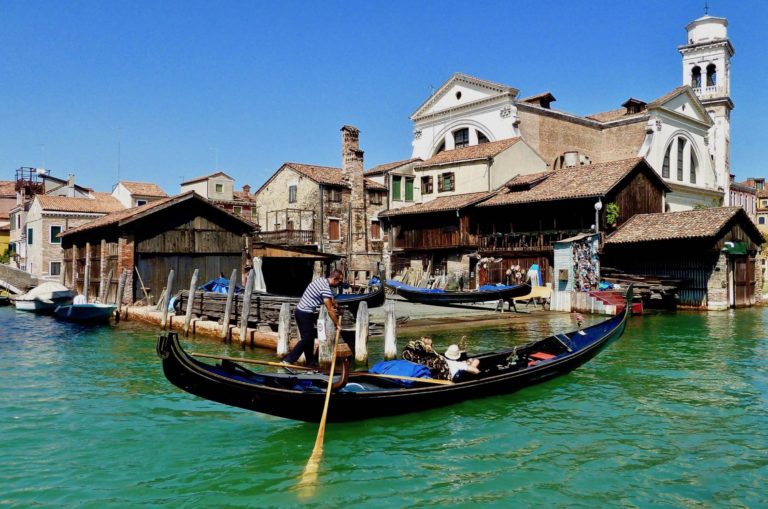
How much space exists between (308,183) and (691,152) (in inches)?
799

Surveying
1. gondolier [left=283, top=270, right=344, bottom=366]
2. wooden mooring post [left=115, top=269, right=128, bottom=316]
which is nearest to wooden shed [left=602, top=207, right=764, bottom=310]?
gondolier [left=283, top=270, right=344, bottom=366]

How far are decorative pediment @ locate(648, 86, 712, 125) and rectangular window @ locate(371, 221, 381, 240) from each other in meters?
14.2

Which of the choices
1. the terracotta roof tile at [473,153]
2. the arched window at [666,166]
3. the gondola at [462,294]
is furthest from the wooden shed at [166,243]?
the arched window at [666,166]

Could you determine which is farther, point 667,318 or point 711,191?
point 711,191

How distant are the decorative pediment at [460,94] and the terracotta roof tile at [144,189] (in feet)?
51.7

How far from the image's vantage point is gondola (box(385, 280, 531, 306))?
19109 millimetres

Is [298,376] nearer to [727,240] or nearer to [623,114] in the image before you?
[727,240]

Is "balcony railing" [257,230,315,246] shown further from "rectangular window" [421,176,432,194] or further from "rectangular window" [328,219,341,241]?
"rectangular window" [421,176,432,194]

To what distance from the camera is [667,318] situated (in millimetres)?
18750

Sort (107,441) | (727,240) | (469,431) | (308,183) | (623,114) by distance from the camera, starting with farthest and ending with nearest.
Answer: (623,114) → (308,183) → (727,240) → (469,431) → (107,441)

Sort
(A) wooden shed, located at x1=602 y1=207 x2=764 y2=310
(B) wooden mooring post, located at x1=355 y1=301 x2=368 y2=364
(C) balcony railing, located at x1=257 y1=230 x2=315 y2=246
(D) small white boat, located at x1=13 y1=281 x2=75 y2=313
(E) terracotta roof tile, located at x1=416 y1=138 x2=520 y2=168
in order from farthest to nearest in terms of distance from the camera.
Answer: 1. (C) balcony railing, located at x1=257 y1=230 x2=315 y2=246
2. (E) terracotta roof tile, located at x1=416 y1=138 x2=520 y2=168
3. (D) small white boat, located at x1=13 y1=281 x2=75 y2=313
4. (A) wooden shed, located at x1=602 y1=207 x2=764 y2=310
5. (B) wooden mooring post, located at x1=355 y1=301 x2=368 y2=364

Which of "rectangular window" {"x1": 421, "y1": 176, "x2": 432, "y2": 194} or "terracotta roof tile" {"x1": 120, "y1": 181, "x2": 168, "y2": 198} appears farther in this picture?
"terracotta roof tile" {"x1": 120, "y1": 181, "x2": 168, "y2": 198}

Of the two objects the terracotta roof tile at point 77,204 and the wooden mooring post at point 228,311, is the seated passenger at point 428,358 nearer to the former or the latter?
the wooden mooring post at point 228,311

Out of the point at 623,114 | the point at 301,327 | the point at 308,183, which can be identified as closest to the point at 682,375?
the point at 301,327
